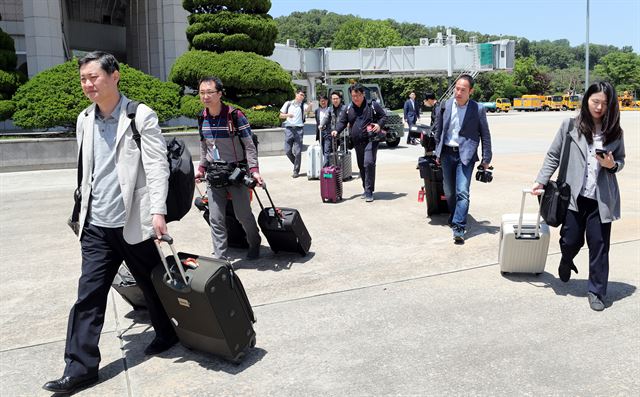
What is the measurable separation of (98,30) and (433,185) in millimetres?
30106

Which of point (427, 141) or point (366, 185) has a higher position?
point (427, 141)

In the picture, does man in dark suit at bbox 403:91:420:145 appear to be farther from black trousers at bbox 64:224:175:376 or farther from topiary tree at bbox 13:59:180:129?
black trousers at bbox 64:224:175:376

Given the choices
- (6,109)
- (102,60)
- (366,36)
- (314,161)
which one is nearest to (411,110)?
(314,161)

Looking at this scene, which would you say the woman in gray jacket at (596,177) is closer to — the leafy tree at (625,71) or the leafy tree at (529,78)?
the leafy tree at (529,78)

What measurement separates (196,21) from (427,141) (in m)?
11.4

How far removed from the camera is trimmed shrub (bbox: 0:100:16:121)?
1391 centimetres

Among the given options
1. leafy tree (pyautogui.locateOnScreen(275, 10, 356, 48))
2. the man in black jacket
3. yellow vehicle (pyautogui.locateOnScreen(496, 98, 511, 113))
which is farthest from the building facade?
leafy tree (pyautogui.locateOnScreen(275, 10, 356, 48))

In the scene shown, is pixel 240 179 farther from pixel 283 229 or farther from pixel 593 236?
pixel 593 236

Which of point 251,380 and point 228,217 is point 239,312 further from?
point 228,217

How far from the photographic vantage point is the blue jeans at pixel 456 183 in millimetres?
6383

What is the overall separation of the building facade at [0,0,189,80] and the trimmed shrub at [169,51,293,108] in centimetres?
601

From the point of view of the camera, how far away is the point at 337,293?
4.93m

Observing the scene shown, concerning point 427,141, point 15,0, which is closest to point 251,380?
point 427,141

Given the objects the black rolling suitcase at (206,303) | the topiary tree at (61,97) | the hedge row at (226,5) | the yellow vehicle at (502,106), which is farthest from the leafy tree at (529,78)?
the black rolling suitcase at (206,303)
